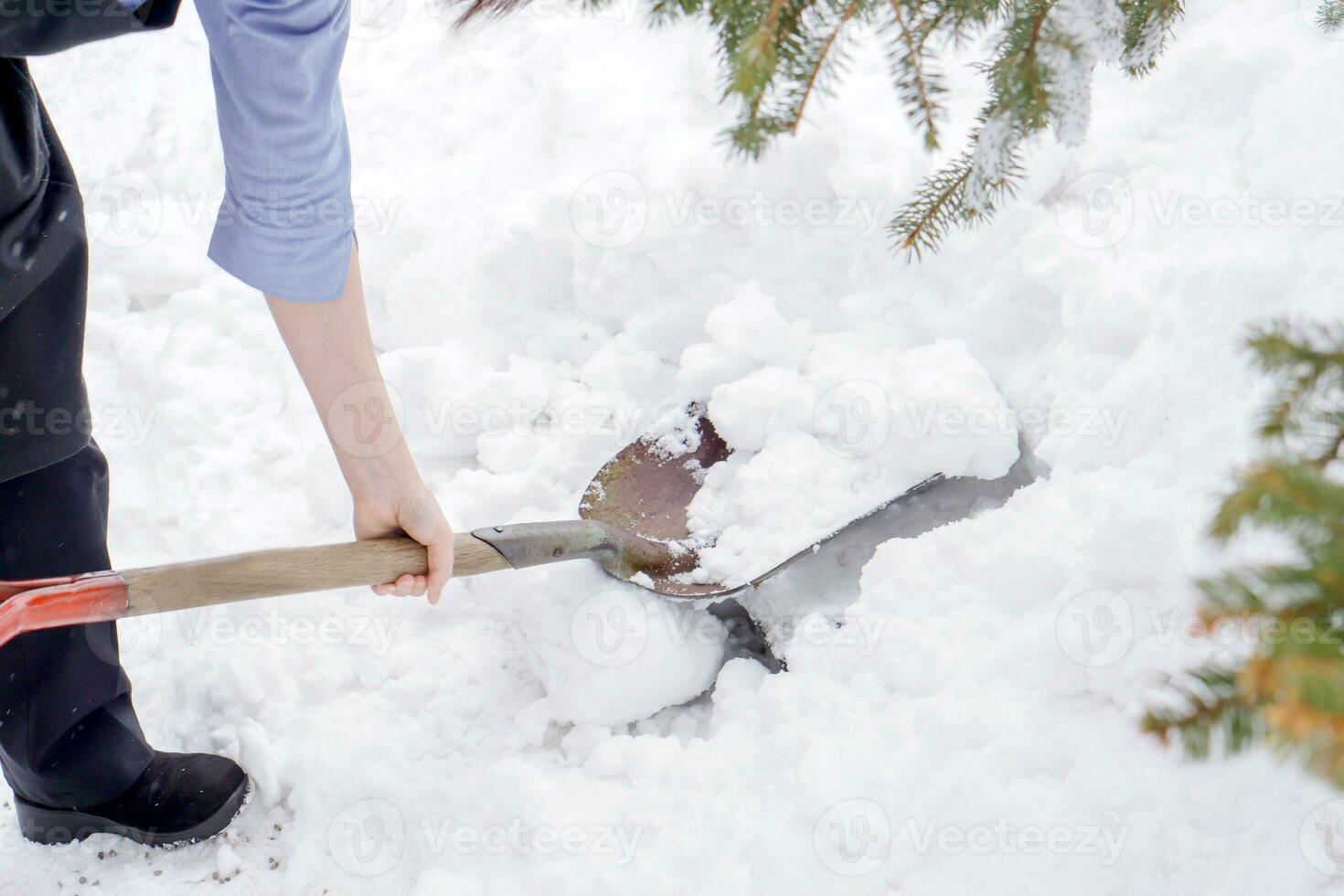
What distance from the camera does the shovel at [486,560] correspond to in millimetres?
1190

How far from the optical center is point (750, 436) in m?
2.02

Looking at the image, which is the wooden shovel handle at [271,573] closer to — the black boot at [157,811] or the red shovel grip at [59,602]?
the red shovel grip at [59,602]

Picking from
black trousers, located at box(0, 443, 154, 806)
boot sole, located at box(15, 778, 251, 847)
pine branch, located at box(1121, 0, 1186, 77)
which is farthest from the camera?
boot sole, located at box(15, 778, 251, 847)

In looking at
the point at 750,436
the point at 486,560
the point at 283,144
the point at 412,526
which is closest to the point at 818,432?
the point at 750,436

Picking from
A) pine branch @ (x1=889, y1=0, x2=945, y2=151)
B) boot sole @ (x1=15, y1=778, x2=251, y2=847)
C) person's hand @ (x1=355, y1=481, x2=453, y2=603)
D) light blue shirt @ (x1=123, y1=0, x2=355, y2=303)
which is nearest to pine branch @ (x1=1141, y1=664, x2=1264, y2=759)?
pine branch @ (x1=889, y1=0, x2=945, y2=151)

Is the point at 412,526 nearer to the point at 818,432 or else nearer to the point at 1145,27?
the point at 818,432

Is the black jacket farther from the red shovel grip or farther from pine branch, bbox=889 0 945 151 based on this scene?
pine branch, bbox=889 0 945 151

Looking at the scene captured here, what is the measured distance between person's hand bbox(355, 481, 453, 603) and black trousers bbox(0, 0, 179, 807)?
1.61 feet

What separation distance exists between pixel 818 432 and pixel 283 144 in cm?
131

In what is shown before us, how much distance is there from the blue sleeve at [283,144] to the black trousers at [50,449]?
206 millimetres

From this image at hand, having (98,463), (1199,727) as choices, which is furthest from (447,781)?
(1199,727)

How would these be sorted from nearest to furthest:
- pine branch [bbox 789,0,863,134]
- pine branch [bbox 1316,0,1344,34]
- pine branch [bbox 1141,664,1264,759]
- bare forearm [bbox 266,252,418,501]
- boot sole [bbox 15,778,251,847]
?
1. pine branch [bbox 1141,664,1264,759]
2. pine branch [bbox 789,0,863,134]
3. bare forearm [bbox 266,252,418,501]
4. boot sole [bbox 15,778,251,847]
5. pine branch [bbox 1316,0,1344,34]

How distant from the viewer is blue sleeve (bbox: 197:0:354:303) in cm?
A: 86

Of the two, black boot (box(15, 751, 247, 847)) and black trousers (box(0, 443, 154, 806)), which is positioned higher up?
black trousers (box(0, 443, 154, 806))
